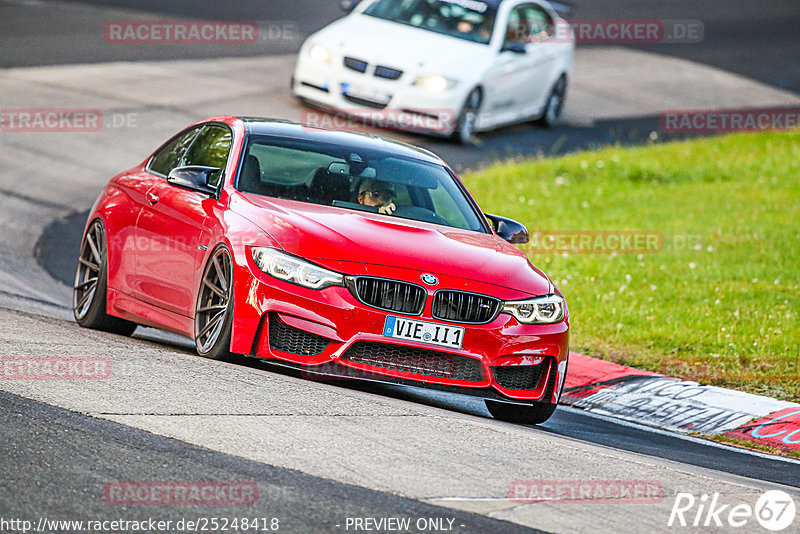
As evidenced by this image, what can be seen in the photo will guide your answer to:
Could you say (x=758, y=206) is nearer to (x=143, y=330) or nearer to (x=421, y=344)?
(x=143, y=330)

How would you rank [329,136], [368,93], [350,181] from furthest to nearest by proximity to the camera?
[368,93] → [329,136] → [350,181]

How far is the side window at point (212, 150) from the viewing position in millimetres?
9109

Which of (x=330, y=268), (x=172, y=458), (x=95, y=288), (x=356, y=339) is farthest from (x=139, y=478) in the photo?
(x=95, y=288)

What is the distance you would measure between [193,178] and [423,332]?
1991 mm

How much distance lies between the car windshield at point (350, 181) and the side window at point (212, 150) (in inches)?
8.0

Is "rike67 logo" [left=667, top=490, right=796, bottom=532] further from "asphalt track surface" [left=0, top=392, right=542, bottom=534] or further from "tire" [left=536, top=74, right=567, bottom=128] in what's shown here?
"tire" [left=536, top=74, right=567, bottom=128]

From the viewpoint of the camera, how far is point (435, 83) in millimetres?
18641

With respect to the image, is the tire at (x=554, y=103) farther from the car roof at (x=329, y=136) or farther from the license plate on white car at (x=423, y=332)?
the license plate on white car at (x=423, y=332)

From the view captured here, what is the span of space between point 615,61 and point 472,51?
33.7 ft

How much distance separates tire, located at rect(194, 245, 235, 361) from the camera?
7930 millimetres

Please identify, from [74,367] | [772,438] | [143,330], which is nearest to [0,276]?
[143,330]

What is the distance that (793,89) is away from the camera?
28.5 metres

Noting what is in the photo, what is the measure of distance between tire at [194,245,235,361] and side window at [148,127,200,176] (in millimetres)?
1626

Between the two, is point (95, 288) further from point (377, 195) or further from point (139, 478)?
point (139, 478)
